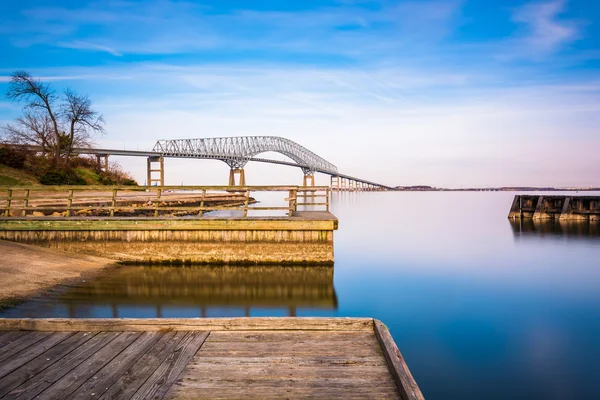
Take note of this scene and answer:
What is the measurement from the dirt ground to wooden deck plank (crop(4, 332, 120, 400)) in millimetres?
5628

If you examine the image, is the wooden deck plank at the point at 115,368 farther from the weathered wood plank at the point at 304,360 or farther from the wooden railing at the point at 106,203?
the wooden railing at the point at 106,203

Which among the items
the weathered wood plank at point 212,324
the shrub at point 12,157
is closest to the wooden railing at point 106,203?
the weathered wood plank at point 212,324

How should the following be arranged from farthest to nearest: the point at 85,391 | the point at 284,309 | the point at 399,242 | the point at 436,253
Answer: the point at 399,242 < the point at 436,253 < the point at 284,309 < the point at 85,391

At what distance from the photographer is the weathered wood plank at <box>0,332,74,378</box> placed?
15.4ft

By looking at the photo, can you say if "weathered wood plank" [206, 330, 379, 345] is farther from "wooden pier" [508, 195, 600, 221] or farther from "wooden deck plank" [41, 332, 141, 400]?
"wooden pier" [508, 195, 600, 221]

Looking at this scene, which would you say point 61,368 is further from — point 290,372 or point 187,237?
point 187,237

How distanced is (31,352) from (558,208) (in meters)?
44.0

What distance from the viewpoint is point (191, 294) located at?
12203mm

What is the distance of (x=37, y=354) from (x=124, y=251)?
10.5 m

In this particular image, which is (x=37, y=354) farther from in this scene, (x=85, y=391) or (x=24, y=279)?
(x=24, y=279)

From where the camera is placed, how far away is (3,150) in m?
39.8

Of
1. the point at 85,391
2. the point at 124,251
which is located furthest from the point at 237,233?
the point at 85,391

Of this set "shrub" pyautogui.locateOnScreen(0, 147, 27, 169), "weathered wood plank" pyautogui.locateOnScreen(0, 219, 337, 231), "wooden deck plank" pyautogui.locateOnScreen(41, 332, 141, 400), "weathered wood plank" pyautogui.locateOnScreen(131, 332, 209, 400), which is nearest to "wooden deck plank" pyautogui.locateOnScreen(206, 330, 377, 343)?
"weathered wood plank" pyautogui.locateOnScreen(131, 332, 209, 400)

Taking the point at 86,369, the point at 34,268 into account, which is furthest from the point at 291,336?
the point at 34,268
